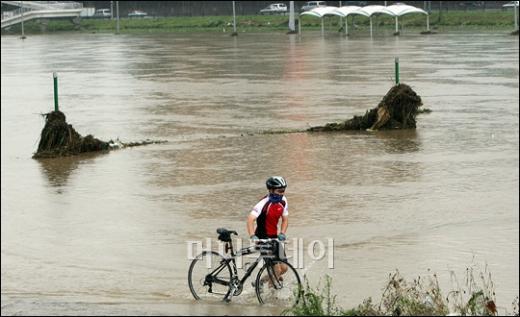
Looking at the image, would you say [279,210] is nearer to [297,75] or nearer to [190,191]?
[190,191]

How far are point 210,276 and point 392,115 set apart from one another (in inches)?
644

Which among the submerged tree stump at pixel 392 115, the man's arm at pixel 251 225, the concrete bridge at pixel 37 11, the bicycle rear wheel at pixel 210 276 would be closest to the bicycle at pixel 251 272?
the bicycle rear wheel at pixel 210 276

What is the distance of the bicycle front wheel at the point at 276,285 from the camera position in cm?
1053

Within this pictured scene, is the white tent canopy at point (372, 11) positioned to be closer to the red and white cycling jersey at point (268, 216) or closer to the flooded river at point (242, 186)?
the flooded river at point (242, 186)

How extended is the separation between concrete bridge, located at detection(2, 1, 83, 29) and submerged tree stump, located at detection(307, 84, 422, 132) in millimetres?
93065

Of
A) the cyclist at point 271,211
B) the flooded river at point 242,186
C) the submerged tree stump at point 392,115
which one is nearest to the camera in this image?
the cyclist at point 271,211

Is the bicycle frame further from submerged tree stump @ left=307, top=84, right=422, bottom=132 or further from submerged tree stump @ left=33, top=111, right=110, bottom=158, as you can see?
submerged tree stump @ left=307, top=84, right=422, bottom=132

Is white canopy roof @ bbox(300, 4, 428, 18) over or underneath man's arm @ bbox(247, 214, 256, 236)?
over

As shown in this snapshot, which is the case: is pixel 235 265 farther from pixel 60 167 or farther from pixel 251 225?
pixel 60 167

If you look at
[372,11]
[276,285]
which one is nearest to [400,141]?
[276,285]

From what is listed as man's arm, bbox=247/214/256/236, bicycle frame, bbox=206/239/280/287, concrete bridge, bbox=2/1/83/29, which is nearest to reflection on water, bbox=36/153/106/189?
bicycle frame, bbox=206/239/280/287

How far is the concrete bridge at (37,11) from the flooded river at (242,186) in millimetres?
76698

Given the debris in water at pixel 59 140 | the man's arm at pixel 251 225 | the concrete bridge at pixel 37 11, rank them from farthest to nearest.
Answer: the concrete bridge at pixel 37 11
the debris in water at pixel 59 140
the man's arm at pixel 251 225

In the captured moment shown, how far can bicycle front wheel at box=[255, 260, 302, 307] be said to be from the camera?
1053 centimetres
